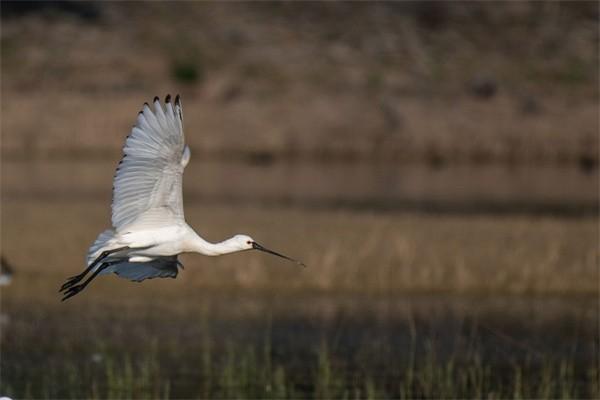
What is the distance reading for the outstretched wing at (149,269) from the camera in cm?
1062

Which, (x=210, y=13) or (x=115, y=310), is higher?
(x=210, y=13)

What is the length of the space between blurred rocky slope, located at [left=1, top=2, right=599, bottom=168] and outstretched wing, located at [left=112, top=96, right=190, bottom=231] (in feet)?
79.6

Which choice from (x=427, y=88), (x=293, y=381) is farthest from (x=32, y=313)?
(x=427, y=88)

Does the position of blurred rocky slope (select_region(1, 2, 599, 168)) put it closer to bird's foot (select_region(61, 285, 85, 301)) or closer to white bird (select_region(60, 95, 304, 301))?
white bird (select_region(60, 95, 304, 301))

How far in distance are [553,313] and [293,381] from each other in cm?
503

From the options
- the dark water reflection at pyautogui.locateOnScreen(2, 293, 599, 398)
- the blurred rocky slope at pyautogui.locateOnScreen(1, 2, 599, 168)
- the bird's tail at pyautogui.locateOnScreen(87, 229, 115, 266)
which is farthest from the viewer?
the blurred rocky slope at pyautogui.locateOnScreen(1, 2, 599, 168)

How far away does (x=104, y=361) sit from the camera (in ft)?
45.0

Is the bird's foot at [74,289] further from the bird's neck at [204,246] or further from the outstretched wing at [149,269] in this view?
the bird's neck at [204,246]

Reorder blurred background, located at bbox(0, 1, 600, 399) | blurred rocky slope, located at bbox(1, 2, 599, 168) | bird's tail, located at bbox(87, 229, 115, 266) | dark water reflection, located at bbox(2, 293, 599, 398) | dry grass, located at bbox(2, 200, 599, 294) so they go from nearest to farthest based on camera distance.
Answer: bird's tail, located at bbox(87, 229, 115, 266)
dark water reflection, located at bbox(2, 293, 599, 398)
blurred background, located at bbox(0, 1, 600, 399)
dry grass, located at bbox(2, 200, 599, 294)
blurred rocky slope, located at bbox(1, 2, 599, 168)

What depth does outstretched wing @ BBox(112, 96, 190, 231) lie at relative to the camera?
9.91m

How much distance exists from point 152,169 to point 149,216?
424 mm

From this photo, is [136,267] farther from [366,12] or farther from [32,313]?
[366,12]

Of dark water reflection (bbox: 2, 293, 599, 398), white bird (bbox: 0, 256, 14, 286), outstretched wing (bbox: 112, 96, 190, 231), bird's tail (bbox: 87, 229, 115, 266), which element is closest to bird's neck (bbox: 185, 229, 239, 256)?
outstretched wing (bbox: 112, 96, 190, 231)

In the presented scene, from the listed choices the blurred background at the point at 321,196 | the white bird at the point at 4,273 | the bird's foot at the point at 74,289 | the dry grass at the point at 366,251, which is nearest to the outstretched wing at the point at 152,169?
the bird's foot at the point at 74,289
